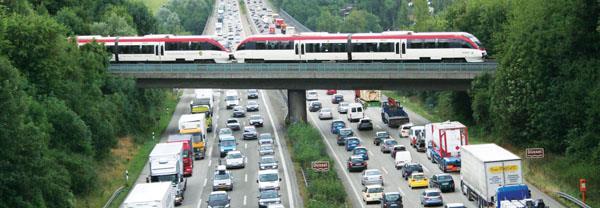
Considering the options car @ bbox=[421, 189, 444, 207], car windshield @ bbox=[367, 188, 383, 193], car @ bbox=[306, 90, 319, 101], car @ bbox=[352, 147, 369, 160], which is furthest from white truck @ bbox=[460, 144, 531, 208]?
car @ bbox=[306, 90, 319, 101]

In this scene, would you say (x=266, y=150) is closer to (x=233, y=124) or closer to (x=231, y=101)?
(x=233, y=124)

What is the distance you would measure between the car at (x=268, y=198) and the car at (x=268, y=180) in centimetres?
368

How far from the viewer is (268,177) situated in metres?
70.2

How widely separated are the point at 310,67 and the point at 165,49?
14.7m

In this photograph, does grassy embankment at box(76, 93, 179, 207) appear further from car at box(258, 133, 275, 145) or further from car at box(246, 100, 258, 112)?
car at box(246, 100, 258, 112)

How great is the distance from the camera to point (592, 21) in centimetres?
7619

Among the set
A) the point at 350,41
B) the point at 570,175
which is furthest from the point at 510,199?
the point at 350,41

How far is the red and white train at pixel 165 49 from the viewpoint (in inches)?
3890

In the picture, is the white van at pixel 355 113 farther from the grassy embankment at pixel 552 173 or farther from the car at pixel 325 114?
the grassy embankment at pixel 552 173

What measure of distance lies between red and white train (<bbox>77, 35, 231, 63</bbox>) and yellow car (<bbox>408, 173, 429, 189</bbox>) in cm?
3296

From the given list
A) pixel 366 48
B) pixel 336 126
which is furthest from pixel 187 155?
pixel 336 126

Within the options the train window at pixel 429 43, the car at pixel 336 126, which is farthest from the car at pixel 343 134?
the train window at pixel 429 43

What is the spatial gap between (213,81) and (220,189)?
87.4 feet

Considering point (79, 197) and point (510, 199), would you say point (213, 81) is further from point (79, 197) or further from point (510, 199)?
point (510, 199)
